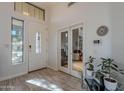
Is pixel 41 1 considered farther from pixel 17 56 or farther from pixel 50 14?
pixel 17 56

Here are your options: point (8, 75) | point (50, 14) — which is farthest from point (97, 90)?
point (50, 14)

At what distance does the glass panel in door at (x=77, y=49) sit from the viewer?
3824mm

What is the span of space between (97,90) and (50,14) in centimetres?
409

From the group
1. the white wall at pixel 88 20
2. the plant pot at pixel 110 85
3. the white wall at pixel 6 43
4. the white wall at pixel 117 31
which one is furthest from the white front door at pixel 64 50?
the plant pot at pixel 110 85

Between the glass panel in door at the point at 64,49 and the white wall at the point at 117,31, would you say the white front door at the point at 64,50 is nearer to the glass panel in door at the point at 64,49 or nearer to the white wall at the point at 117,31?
the glass panel in door at the point at 64,49

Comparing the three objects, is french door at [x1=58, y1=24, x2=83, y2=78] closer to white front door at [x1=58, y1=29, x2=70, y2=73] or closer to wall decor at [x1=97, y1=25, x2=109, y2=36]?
white front door at [x1=58, y1=29, x2=70, y2=73]

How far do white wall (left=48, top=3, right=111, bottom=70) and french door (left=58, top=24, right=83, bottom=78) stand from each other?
261mm

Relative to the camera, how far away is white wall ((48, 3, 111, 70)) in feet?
9.31

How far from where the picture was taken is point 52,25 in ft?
17.0

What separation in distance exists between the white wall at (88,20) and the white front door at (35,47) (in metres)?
0.68

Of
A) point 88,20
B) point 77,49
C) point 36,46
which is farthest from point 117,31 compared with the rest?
point 36,46

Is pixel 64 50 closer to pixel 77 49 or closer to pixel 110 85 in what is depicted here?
pixel 77 49

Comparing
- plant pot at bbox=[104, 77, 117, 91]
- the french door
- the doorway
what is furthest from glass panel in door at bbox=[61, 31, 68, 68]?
plant pot at bbox=[104, 77, 117, 91]

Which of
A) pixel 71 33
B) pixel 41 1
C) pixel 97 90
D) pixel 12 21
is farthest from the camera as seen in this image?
pixel 41 1
